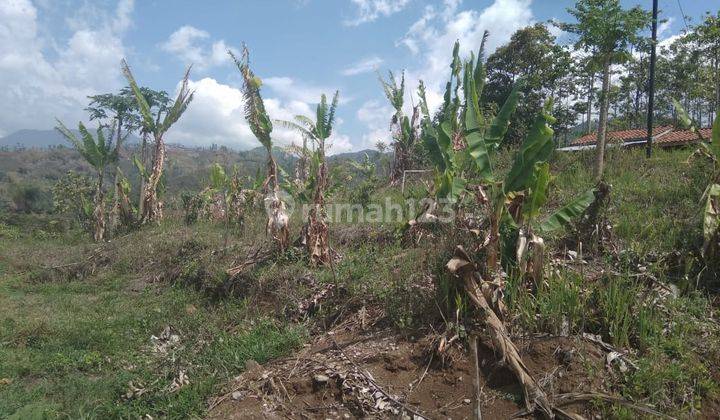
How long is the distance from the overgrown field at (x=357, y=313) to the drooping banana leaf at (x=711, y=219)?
162mm

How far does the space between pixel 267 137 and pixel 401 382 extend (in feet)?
15.4

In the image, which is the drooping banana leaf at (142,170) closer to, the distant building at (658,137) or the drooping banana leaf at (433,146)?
the drooping banana leaf at (433,146)

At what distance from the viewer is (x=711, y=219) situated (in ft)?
15.1

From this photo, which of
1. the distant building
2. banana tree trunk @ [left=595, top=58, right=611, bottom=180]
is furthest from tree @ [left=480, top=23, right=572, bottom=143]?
banana tree trunk @ [left=595, top=58, right=611, bottom=180]

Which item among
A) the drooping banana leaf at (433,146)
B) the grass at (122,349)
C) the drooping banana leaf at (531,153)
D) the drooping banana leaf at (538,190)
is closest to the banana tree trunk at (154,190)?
the grass at (122,349)

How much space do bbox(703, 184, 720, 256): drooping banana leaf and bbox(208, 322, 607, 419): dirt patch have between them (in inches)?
81.2

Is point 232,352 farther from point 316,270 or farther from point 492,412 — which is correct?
point 492,412

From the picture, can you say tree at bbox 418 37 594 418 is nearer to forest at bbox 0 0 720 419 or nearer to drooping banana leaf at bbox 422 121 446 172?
forest at bbox 0 0 720 419

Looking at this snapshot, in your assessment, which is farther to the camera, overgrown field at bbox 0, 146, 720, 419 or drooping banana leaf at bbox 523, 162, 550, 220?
drooping banana leaf at bbox 523, 162, 550, 220

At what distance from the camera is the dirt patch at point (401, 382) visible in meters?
3.41

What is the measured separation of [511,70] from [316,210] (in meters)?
16.1

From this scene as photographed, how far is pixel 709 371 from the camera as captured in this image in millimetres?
3363

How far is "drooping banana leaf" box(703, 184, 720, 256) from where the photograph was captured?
179 inches

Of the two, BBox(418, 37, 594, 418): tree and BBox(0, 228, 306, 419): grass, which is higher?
BBox(418, 37, 594, 418): tree
